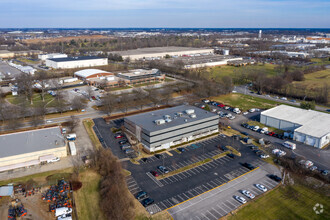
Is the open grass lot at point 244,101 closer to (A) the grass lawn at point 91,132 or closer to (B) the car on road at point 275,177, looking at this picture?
(B) the car on road at point 275,177

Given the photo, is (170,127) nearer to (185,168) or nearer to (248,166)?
(185,168)

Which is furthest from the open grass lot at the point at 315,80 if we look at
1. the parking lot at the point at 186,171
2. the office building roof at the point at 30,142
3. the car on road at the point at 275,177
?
the office building roof at the point at 30,142

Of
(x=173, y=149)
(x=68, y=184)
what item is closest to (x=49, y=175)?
(x=68, y=184)

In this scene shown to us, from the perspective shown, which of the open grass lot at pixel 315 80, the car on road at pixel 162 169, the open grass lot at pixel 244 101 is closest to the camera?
the car on road at pixel 162 169

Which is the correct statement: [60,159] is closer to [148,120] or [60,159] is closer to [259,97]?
[148,120]

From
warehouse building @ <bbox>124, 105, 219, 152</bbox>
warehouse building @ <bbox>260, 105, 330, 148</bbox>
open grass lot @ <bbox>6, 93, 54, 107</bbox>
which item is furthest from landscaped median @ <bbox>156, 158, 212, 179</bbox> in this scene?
open grass lot @ <bbox>6, 93, 54, 107</bbox>

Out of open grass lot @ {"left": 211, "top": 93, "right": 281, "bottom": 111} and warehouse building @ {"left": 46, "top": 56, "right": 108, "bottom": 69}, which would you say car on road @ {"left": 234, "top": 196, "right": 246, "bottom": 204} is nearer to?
open grass lot @ {"left": 211, "top": 93, "right": 281, "bottom": 111}
